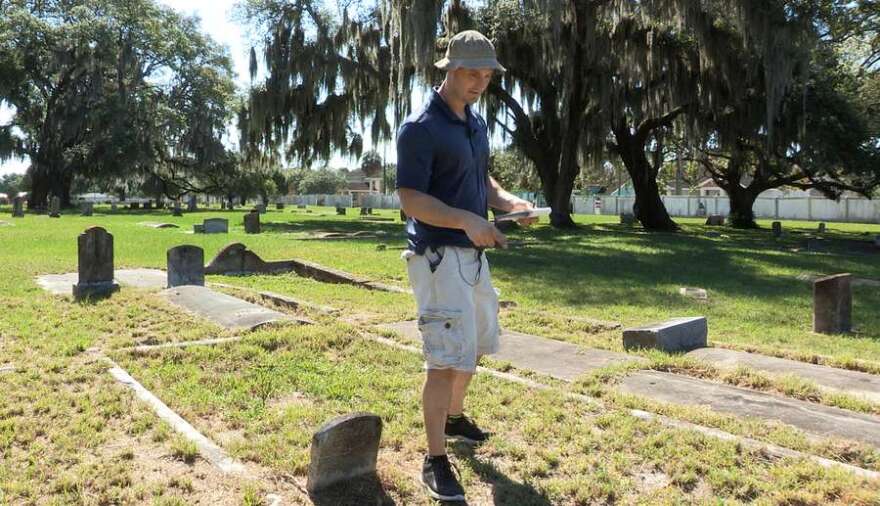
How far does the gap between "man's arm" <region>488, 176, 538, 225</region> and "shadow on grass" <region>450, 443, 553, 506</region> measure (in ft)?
3.73

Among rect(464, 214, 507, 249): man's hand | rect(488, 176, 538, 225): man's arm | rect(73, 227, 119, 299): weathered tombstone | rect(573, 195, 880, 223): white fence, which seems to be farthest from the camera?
rect(573, 195, 880, 223): white fence

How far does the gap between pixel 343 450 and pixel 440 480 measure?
43 cm

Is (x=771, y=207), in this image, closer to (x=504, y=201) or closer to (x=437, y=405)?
(x=504, y=201)

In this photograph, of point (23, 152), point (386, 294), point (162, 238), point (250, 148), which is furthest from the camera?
point (23, 152)

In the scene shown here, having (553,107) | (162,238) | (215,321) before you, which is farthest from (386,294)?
(553,107)

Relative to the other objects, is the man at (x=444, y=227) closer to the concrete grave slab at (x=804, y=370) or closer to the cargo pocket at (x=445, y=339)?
the cargo pocket at (x=445, y=339)

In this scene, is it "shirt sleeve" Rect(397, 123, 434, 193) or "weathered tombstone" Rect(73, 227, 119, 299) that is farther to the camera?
"weathered tombstone" Rect(73, 227, 119, 299)

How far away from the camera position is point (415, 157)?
3027 millimetres

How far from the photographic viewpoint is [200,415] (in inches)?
159

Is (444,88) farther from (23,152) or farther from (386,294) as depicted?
(23,152)

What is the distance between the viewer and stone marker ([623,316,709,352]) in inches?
224

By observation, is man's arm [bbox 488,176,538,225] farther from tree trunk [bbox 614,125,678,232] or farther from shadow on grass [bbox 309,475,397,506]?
tree trunk [bbox 614,125,678,232]

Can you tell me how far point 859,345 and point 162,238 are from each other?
50.7 ft

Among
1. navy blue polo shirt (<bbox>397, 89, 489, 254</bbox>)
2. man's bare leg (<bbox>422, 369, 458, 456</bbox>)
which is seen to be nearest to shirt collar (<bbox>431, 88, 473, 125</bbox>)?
navy blue polo shirt (<bbox>397, 89, 489, 254</bbox>)
